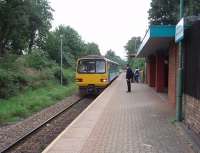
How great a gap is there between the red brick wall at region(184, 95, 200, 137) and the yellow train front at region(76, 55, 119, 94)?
1760 centimetres

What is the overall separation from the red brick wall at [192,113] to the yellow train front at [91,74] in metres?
17.6

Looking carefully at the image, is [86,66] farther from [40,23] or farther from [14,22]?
[40,23]

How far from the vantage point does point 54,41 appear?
61.1 metres

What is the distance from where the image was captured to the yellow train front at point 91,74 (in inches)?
1201

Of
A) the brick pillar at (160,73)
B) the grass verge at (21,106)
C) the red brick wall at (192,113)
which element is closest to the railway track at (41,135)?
the grass verge at (21,106)

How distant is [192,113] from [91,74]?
1898 cm

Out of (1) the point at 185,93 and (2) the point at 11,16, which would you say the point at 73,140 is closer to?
(1) the point at 185,93

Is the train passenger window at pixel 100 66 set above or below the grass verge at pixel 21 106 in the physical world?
above

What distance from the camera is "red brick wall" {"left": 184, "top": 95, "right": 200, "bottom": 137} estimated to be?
35.9 ft

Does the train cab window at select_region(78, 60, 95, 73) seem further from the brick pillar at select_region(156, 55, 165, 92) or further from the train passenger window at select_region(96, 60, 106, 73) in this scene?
the brick pillar at select_region(156, 55, 165, 92)

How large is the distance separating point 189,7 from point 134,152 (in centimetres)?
2524

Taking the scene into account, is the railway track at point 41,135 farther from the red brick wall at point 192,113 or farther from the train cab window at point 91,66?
the train cab window at point 91,66

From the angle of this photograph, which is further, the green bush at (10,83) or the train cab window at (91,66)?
the train cab window at (91,66)

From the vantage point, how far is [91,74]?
100 feet
